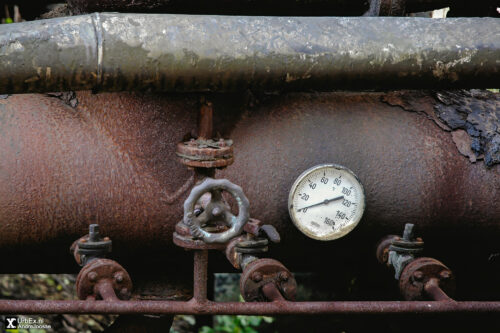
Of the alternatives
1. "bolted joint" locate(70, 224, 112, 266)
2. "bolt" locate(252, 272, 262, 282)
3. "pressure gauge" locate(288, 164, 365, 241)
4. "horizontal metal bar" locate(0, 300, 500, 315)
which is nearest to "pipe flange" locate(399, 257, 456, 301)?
"horizontal metal bar" locate(0, 300, 500, 315)

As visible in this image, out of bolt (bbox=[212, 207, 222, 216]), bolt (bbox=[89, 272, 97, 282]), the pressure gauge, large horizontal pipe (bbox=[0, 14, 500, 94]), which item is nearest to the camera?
large horizontal pipe (bbox=[0, 14, 500, 94])

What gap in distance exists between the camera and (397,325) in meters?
2.29

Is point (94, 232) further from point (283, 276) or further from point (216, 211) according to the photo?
point (283, 276)

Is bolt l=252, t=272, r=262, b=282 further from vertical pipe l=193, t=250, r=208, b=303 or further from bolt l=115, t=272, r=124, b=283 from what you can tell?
bolt l=115, t=272, r=124, b=283

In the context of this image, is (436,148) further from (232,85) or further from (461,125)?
(232,85)

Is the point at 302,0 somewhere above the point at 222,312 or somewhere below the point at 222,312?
above

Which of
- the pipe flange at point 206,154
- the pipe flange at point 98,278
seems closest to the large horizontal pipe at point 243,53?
the pipe flange at point 206,154

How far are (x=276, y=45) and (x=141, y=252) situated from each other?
0.83 m

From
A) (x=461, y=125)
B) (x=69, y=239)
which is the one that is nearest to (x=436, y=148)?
(x=461, y=125)

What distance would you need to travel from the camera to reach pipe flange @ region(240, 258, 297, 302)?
5.62 ft

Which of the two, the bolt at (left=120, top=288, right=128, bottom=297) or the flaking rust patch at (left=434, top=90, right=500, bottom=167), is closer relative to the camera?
the bolt at (left=120, top=288, right=128, bottom=297)

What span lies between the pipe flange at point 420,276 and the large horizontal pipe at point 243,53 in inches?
23.1

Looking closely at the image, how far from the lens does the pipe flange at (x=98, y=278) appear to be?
1.71 meters

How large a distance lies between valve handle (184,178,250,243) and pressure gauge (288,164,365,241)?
0.89ft
